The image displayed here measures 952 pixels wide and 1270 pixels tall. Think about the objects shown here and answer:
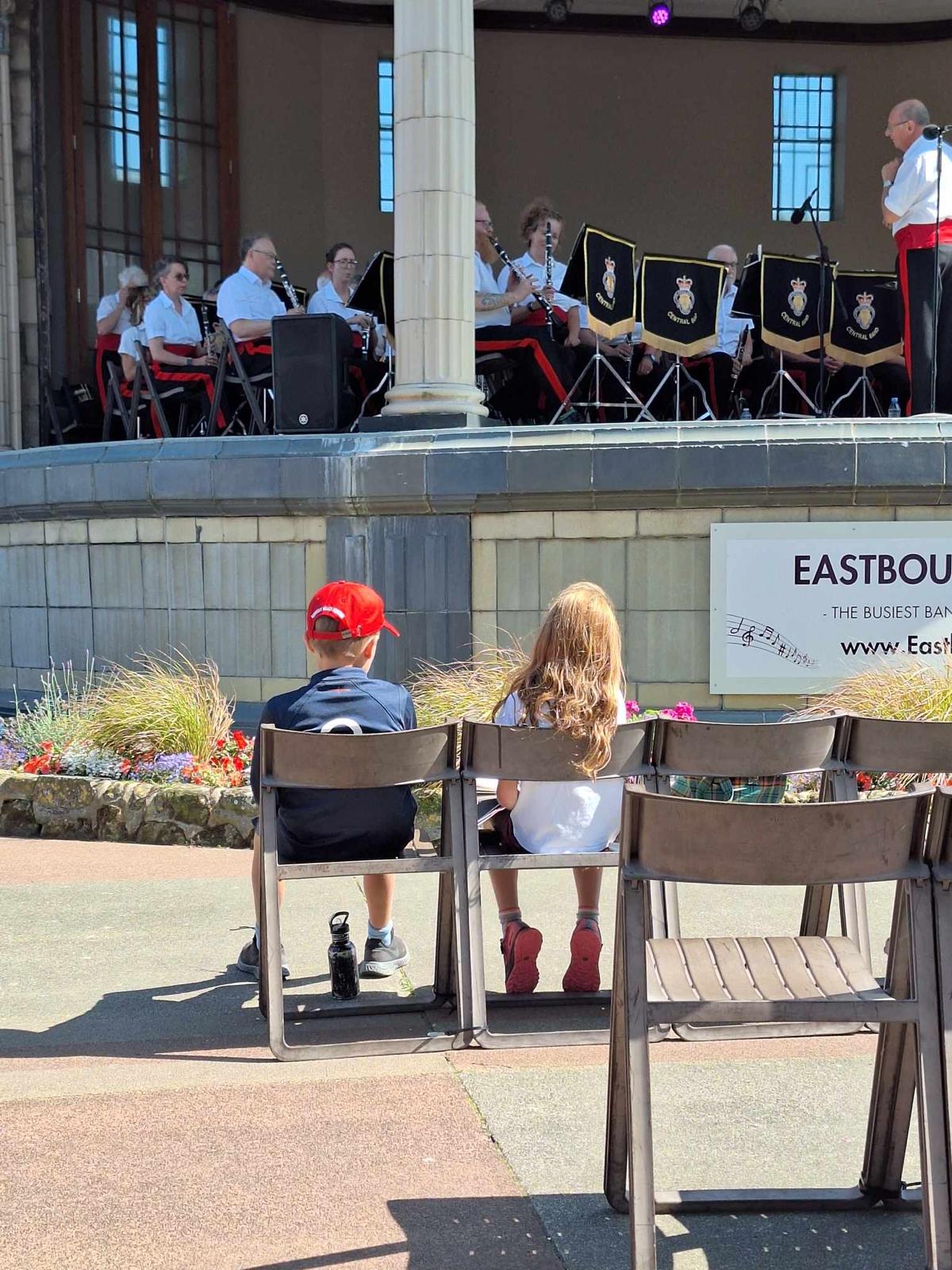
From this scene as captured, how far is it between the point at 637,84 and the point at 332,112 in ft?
11.4

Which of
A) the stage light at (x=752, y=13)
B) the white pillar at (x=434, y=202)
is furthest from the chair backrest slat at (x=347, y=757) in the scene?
the stage light at (x=752, y=13)

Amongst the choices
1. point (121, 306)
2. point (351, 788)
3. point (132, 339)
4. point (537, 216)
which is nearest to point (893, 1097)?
point (351, 788)

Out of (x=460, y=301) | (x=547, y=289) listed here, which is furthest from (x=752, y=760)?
(x=547, y=289)

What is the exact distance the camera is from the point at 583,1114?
10.4 feet

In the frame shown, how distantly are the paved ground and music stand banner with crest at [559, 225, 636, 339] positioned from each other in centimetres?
574

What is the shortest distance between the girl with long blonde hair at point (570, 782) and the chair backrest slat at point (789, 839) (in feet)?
3.91

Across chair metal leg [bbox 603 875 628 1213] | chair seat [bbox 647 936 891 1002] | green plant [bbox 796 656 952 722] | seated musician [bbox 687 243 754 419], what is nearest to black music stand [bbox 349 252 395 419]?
seated musician [bbox 687 243 754 419]

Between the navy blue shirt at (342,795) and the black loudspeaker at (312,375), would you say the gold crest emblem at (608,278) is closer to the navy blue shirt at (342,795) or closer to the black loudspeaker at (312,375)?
the black loudspeaker at (312,375)

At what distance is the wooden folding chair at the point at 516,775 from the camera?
361 centimetres

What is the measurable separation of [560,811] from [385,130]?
42.9ft

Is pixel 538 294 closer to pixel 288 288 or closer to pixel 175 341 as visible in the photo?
pixel 288 288

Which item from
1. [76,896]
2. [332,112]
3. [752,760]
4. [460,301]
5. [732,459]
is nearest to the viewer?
[752,760]

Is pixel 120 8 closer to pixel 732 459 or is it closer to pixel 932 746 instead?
pixel 732 459

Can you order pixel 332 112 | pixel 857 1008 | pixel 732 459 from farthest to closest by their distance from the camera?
pixel 332 112 → pixel 732 459 → pixel 857 1008
